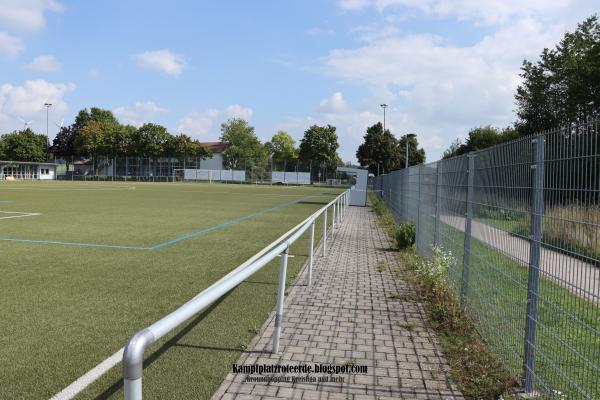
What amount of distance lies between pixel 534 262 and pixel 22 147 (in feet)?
315

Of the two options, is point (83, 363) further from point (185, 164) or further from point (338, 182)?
point (185, 164)

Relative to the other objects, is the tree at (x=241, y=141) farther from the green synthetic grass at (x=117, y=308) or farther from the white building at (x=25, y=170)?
the green synthetic grass at (x=117, y=308)

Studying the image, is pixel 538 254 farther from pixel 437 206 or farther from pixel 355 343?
pixel 437 206

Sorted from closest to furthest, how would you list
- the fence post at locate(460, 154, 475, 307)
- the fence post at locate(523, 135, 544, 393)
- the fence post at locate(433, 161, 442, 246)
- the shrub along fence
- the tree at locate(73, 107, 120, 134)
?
the shrub along fence < the fence post at locate(523, 135, 544, 393) < the fence post at locate(460, 154, 475, 307) < the fence post at locate(433, 161, 442, 246) < the tree at locate(73, 107, 120, 134)

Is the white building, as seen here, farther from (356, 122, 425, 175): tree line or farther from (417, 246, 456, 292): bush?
(417, 246, 456, 292): bush

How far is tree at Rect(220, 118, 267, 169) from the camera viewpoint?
323 ft

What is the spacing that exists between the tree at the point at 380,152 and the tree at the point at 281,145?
3051cm

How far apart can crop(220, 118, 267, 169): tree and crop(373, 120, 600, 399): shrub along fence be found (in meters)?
91.1

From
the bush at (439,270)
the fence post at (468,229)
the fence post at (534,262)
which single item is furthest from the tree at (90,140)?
the fence post at (534,262)

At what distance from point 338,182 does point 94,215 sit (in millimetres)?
61771

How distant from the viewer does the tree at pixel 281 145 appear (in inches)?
4392

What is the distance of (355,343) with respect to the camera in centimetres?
462

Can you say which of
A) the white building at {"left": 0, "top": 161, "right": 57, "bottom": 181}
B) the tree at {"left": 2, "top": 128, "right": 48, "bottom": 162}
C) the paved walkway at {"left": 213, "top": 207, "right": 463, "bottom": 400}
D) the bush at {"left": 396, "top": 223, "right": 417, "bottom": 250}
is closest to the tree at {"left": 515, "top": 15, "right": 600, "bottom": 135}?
the bush at {"left": 396, "top": 223, "right": 417, "bottom": 250}

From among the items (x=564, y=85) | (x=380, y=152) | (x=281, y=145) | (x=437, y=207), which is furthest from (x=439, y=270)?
(x=281, y=145)
